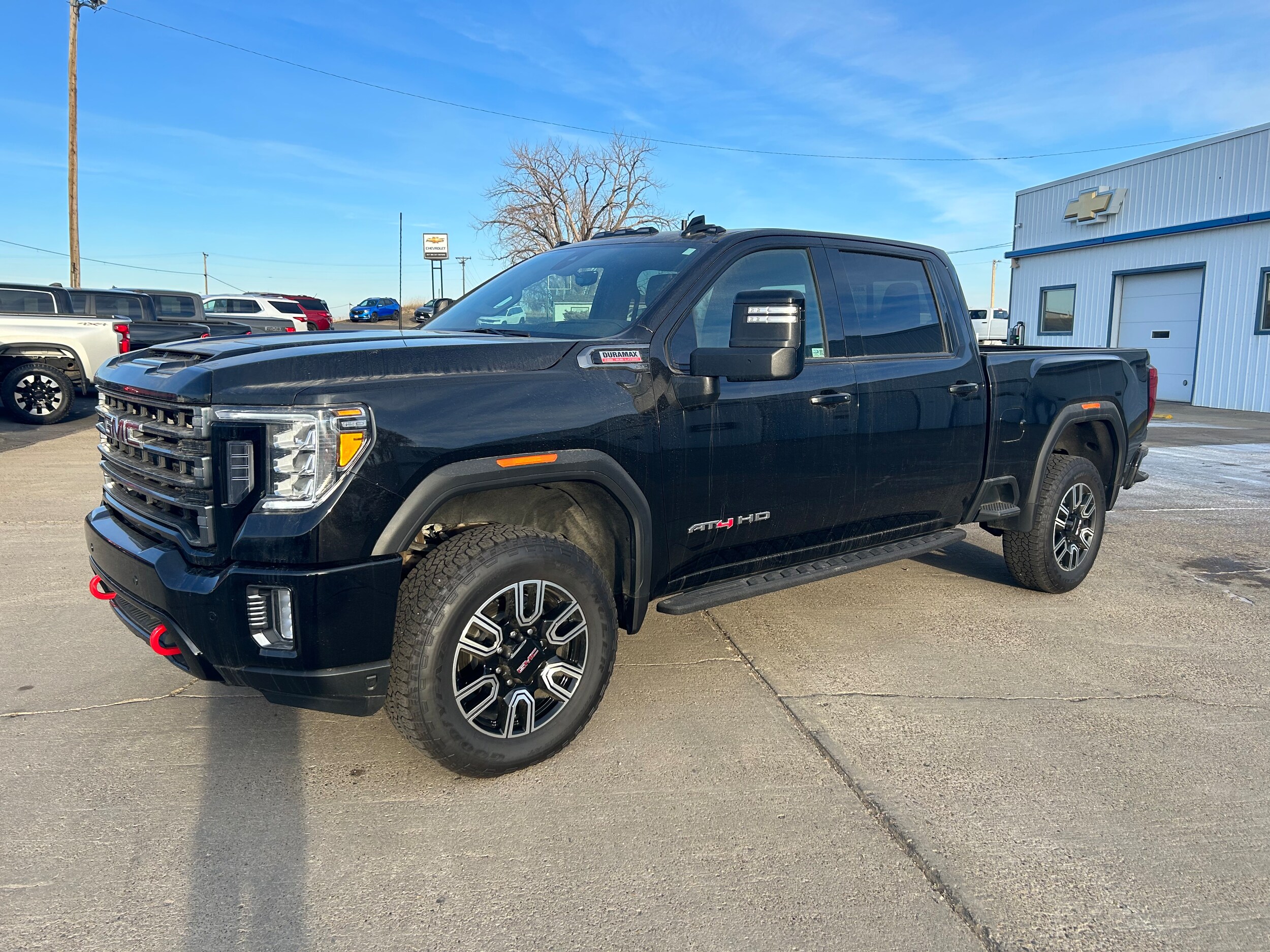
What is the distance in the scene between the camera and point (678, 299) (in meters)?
3.76

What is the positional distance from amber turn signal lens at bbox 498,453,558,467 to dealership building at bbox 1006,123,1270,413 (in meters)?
21.0

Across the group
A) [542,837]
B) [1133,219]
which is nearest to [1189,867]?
[542,837]

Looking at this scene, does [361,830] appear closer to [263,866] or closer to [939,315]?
[263,866]

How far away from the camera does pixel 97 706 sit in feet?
12.6

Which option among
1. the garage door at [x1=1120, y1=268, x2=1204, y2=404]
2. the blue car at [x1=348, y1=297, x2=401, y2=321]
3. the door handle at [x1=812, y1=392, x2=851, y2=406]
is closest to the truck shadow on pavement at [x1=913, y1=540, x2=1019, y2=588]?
the door handle at [x1=812, y1=392, x2=851, y2=406]

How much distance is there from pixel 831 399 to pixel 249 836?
2852 mm

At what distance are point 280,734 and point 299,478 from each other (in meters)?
1.33

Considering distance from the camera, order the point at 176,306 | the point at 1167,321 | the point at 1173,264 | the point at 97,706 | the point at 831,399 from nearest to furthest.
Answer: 1. the point at 97,706
2. the point at 831,399
3. the point at 176,306
4. the point at 1173,264
5. the point at 1167,321

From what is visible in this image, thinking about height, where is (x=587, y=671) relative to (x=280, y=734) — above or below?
above

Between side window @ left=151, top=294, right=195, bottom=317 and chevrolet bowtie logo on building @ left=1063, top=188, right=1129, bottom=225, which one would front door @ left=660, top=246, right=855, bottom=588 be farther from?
chevrolet bowtie logo on building @ left=1063, top=188, right=1129, bottom=225

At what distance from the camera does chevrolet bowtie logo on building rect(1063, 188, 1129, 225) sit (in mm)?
23031

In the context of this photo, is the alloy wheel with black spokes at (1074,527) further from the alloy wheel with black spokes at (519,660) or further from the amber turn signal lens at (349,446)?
the amber turn signal lens at (349,446)

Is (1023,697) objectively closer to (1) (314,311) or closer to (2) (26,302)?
(2) (26,302)

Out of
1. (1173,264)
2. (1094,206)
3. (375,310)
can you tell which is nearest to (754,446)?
(1173,264)
